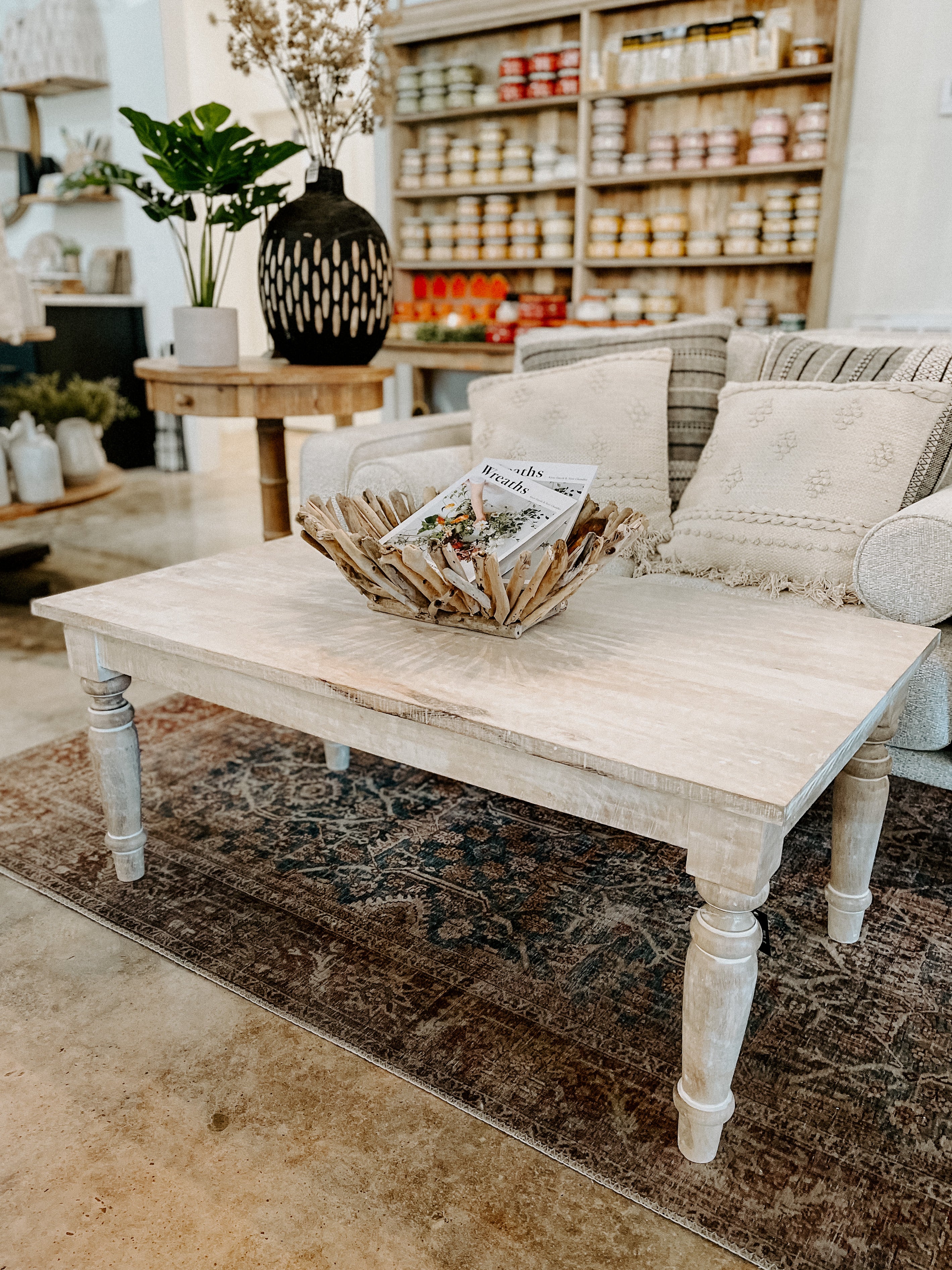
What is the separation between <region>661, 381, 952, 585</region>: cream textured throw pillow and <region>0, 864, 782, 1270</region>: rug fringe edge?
102 centimetres

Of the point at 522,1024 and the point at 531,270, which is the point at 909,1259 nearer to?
the point at 522,1024

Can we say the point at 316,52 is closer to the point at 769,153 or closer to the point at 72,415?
the point at 72,415

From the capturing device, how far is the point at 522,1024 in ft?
3.88

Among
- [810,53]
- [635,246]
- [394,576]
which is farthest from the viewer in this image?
[635,246]

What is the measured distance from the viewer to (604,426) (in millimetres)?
1994

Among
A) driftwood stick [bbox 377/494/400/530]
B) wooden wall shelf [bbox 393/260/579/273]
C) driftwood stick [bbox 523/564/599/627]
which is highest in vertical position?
wooden wall shelf [bbox 393/260/579/273]

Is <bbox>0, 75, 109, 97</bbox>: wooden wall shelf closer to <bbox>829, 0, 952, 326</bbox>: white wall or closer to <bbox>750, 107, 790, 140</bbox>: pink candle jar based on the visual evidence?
<bbox>750, 107, 790, 140</bbox>: pink candle jar

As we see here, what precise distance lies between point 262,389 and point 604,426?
773 mm

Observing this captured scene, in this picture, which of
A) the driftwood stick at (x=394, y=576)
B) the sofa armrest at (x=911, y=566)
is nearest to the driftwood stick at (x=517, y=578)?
the driftwood stick at (x=394, y=576)

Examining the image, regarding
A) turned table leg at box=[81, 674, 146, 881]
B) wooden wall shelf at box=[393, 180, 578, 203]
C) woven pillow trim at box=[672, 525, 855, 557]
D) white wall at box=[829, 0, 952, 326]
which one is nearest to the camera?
turned table leg at box=[81, 674, 146, 881]

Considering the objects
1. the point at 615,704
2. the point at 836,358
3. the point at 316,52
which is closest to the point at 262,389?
the point at 316,52

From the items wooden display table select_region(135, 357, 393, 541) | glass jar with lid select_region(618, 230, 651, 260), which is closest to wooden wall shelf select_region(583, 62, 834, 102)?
glass jar with lid select_region(618, 230, 651, 260)

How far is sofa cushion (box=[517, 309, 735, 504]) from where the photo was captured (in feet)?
6.73

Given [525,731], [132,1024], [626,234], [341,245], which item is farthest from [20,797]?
[626,234]
